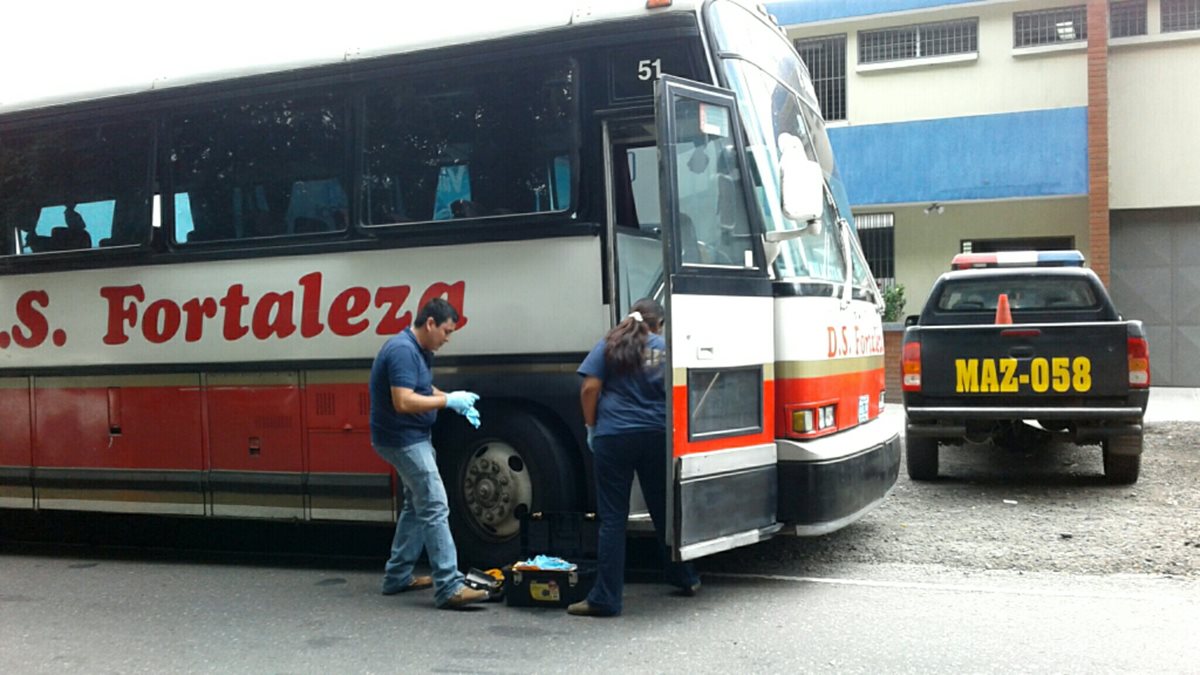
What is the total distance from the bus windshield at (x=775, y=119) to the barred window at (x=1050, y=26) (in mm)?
13291

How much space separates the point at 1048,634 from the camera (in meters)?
5.86

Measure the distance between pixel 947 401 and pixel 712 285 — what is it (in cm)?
461

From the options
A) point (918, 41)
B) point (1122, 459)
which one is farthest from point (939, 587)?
point (918, 41)

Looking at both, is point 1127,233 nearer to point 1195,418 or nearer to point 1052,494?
point 1195,418

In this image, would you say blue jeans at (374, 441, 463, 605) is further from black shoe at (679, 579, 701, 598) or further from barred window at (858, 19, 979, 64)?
barred window at (858, 19, 979, 64)

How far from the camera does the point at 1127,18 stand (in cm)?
1956

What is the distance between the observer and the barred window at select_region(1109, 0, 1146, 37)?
1944cm

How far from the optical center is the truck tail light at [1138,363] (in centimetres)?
969

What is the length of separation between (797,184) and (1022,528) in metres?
3.83

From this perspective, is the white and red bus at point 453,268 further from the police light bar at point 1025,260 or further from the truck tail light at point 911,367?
the police light bar at point 1025,260

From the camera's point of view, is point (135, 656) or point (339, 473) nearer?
point (135, 656)

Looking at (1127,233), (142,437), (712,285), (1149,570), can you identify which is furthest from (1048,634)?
(1127,233)

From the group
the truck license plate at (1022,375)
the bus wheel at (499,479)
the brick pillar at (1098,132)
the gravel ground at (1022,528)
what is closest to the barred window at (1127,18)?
the brick pillar at (1098,132)

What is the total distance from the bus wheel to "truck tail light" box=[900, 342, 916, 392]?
4196mm
